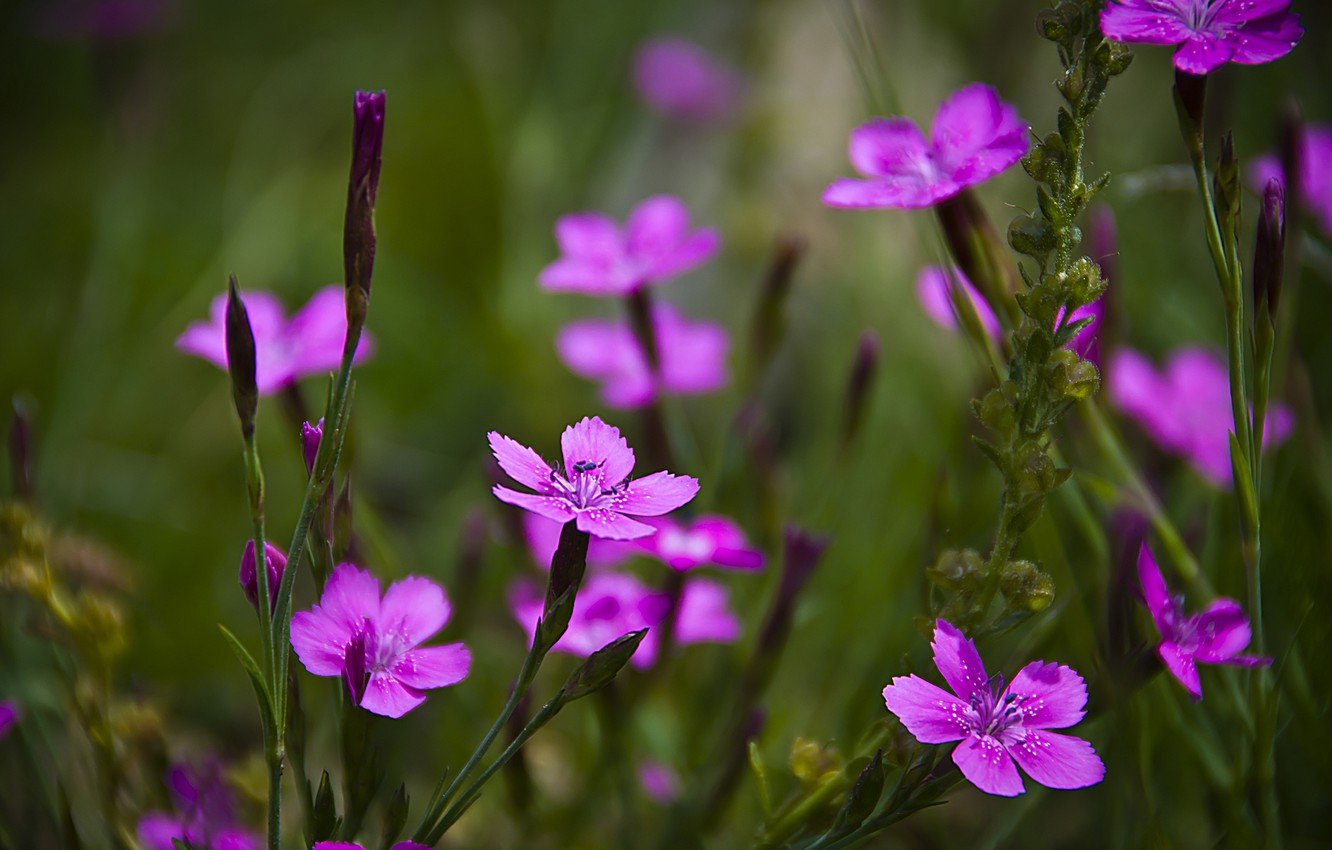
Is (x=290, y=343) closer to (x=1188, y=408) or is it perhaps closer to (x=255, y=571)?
(x=255, y=571)

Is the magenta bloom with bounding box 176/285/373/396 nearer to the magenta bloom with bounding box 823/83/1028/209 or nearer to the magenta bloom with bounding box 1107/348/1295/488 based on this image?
the magenta bloom with bounding box 823/83/1028/209

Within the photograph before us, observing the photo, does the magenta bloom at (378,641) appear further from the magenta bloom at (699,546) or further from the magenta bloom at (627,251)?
the magenta bloom at (627,251)

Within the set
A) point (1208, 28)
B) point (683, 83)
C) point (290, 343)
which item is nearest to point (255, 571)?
point (290, 343)

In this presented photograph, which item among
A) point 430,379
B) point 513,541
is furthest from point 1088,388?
point 430,379

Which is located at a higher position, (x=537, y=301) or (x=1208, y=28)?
(x=1208, y=28)

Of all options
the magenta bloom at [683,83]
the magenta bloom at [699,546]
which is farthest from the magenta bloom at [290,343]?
the magenta bloom at [683,83]

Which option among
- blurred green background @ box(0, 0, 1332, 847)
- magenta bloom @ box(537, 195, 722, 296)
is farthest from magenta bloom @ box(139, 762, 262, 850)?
magenta bloom @ box(537, 195, 722, 296)
